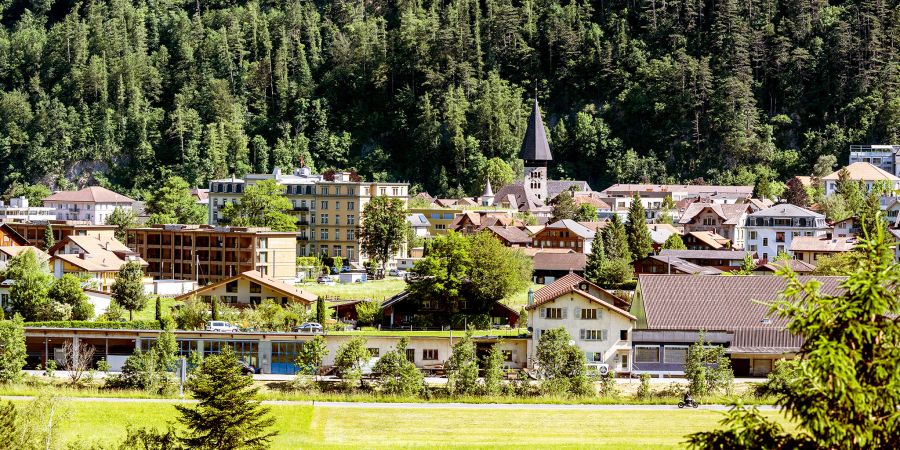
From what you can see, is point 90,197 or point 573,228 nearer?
point 573,228

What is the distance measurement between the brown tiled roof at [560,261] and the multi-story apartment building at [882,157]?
5796 centimetres

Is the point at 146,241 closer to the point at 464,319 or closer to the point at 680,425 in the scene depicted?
the point at 464,319

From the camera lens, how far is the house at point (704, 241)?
98.1m

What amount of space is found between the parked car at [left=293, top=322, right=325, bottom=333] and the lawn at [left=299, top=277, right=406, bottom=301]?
35.8ft

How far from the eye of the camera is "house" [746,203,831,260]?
98.6 m

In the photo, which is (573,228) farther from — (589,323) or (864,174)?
(589,323)

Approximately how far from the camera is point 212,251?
3354 inches

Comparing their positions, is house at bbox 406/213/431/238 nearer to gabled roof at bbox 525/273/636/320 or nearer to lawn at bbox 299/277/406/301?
lawn at bbox 299/277/406/301

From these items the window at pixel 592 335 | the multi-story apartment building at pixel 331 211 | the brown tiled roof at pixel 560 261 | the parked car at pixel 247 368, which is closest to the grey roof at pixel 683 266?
the brown tiled roof at pixel 560 261

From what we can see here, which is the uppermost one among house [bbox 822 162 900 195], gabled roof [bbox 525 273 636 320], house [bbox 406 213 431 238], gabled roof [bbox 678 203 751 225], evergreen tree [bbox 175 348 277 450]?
house [bbox 822 162 900 195]

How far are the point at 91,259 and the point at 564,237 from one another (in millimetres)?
36440

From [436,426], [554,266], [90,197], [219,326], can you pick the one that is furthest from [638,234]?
[90,197]

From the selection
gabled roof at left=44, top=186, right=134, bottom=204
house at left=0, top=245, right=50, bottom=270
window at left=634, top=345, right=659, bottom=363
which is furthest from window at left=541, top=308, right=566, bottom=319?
gabled roof at left=44, top=186, right=134, bottom=204

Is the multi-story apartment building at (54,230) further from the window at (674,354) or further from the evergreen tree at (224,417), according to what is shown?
the evergreen tree at (224,417)
